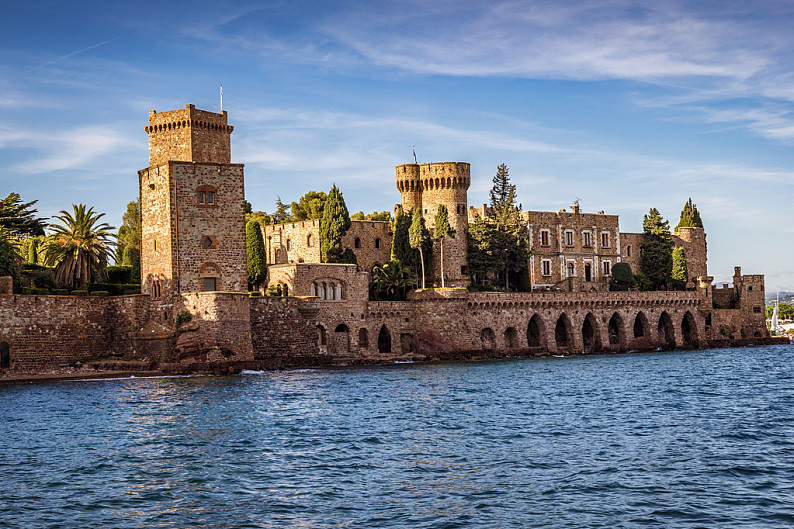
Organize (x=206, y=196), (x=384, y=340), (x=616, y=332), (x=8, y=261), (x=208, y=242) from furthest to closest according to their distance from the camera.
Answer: (x=616, y=332) < (x=384, y=340) < (x=206, y=196) < (x=208, y=242) < (x=8, y=261)

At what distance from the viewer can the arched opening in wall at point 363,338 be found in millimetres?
70644

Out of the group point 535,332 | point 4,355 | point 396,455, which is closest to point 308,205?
point 535,332

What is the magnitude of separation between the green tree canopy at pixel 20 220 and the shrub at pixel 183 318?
24.2m

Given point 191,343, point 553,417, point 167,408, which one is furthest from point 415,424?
point 191,343

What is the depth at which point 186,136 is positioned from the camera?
62.3 meters

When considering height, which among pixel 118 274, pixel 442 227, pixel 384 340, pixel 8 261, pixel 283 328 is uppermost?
pixel 442 227

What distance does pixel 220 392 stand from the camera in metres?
45.0

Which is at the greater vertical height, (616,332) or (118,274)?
(118,274)

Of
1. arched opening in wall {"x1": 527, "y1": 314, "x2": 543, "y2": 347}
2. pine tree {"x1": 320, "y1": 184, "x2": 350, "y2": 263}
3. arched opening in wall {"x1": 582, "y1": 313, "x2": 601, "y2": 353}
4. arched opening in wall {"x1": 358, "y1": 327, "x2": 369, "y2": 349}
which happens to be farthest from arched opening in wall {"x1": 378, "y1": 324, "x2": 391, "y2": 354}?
arched opening in wall {"x1": 582, "y1": 313, "x2": 601, "y2": 353}

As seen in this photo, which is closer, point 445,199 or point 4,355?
point 4,355

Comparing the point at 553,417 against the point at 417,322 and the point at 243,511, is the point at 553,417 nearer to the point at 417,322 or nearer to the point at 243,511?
the point at 243,511

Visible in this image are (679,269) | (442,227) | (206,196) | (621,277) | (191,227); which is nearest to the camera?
(191,227)

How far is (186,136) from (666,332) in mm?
48738

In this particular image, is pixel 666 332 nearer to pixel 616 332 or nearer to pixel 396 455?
pixel 616 332
